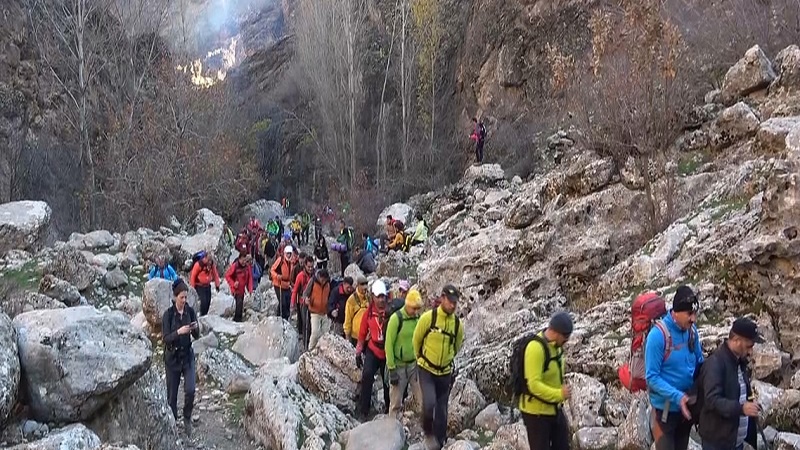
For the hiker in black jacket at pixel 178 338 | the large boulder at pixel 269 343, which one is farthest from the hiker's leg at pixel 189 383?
the large boulder at pixel 269 343

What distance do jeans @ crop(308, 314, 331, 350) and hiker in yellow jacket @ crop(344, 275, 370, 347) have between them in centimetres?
145

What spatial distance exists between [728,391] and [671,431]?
19.7 inches

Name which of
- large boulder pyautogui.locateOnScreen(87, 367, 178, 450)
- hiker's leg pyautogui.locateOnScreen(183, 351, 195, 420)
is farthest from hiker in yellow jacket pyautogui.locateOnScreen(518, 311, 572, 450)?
hiker's leg pyautogui.locateOnScreen(183, 351, 195, 420)

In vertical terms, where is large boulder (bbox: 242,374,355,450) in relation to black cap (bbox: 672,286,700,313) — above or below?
below

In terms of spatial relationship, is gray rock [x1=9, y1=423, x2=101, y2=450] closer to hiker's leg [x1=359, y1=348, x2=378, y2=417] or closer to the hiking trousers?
hiker's leg [x1=359, y1=348, x2=378, y2=417]

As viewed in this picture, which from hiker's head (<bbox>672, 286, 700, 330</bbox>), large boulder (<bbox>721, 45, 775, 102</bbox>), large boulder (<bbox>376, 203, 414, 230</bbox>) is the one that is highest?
large boulder (<bbox>721, 45, 775, 102</bbox>)

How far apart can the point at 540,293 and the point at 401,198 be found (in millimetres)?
19692

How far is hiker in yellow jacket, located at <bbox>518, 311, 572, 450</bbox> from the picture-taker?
4.21 meters

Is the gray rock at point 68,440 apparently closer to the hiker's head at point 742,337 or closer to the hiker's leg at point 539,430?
the hiker's leg at point 539,430

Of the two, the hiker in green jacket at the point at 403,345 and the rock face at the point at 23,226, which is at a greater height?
the rock face at the point at 23,226

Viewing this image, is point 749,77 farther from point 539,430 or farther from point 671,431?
point 539,430

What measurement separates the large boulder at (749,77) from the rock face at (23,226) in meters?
14.1

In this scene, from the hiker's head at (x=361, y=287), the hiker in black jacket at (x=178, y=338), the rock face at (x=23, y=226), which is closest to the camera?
the hiker in black jacket at (x=178, y=338)

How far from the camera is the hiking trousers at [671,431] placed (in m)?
3.97
